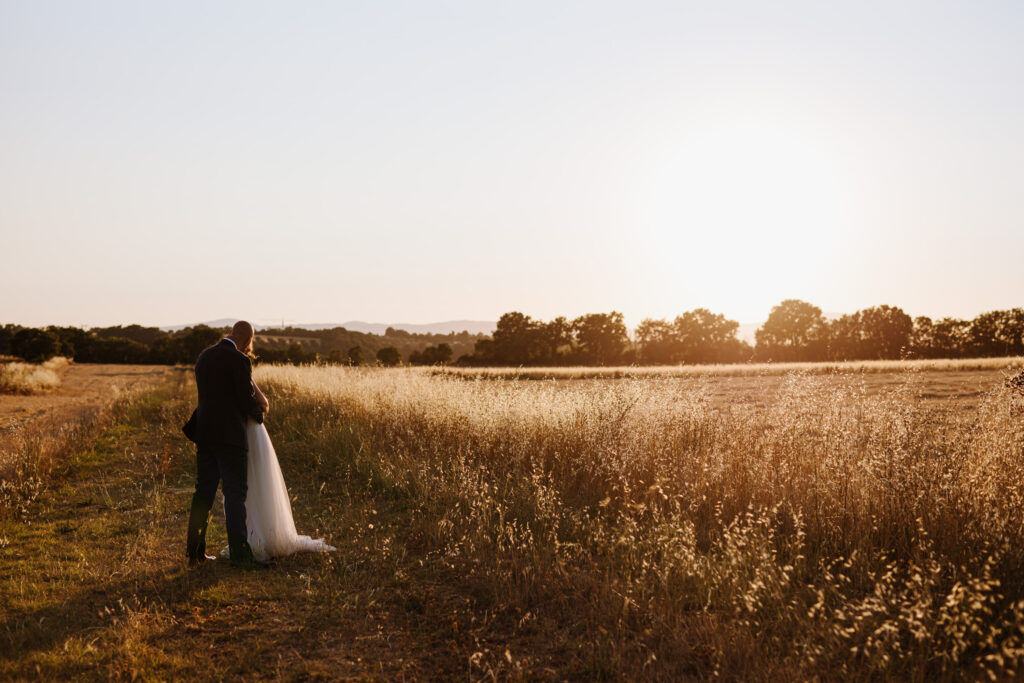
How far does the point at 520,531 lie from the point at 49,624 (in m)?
4.12

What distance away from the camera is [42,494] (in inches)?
328

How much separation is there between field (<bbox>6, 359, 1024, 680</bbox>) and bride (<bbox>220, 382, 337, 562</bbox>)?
A: 13.4 inches

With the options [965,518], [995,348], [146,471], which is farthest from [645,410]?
[995,348]

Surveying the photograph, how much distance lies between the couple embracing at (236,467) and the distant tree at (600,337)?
53.5 metres

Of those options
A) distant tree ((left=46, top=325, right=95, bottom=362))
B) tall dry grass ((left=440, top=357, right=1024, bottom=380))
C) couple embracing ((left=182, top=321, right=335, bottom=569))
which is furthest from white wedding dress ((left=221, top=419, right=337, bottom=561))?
distant tree ((left=46, top=325, right=95, bottom=362))

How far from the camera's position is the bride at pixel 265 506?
5.88m

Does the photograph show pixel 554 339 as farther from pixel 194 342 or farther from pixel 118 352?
pixel 118 352

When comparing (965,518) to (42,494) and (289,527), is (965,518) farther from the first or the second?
(42,494)

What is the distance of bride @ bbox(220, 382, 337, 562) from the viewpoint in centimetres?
588

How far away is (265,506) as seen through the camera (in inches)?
232

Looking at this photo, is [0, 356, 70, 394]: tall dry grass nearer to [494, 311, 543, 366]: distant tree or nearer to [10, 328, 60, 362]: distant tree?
[10, 328, 60, 362]: distant tree

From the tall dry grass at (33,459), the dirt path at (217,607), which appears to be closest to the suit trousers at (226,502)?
the dirt path at (217,607)

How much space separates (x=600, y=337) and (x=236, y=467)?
2212 inches

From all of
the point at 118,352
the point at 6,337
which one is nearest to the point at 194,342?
the point at 118,352
